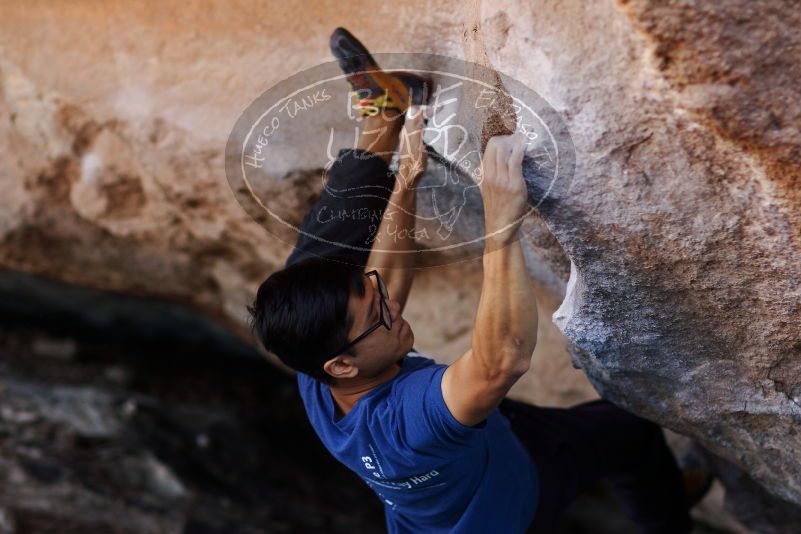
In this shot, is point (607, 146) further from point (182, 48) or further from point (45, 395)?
point (45, 395)

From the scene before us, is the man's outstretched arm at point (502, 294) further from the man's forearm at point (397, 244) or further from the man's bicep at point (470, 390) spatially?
the man's forearm at point (397, 244)

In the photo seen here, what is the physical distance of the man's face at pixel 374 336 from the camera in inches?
40.1

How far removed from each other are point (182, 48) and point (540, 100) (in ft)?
2.70

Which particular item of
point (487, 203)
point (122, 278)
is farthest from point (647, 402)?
point (122, 278)

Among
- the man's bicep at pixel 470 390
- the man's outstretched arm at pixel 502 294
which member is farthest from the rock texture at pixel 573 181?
the man's bicep at pixel 470 390

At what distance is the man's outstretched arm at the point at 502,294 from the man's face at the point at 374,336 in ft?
0.49

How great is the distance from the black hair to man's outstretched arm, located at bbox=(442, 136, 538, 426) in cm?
17

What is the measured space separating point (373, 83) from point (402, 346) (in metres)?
0.31

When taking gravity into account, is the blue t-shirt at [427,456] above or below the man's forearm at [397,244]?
below

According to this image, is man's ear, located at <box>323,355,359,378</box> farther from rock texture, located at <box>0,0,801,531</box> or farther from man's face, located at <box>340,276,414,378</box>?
rock texture, located at <box>0,0,801,531</box>

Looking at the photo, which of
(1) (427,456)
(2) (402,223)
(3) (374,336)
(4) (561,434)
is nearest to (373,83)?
(2) (402,223)

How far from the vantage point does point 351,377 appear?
105 cm

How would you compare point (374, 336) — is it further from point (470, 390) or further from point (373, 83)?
point (373, 83)

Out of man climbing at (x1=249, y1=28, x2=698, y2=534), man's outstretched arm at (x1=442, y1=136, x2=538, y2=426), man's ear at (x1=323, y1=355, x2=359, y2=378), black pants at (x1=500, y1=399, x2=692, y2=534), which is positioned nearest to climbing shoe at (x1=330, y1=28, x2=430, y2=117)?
man climbing at (x1=249, y1=28, x2=698, y2=534)
